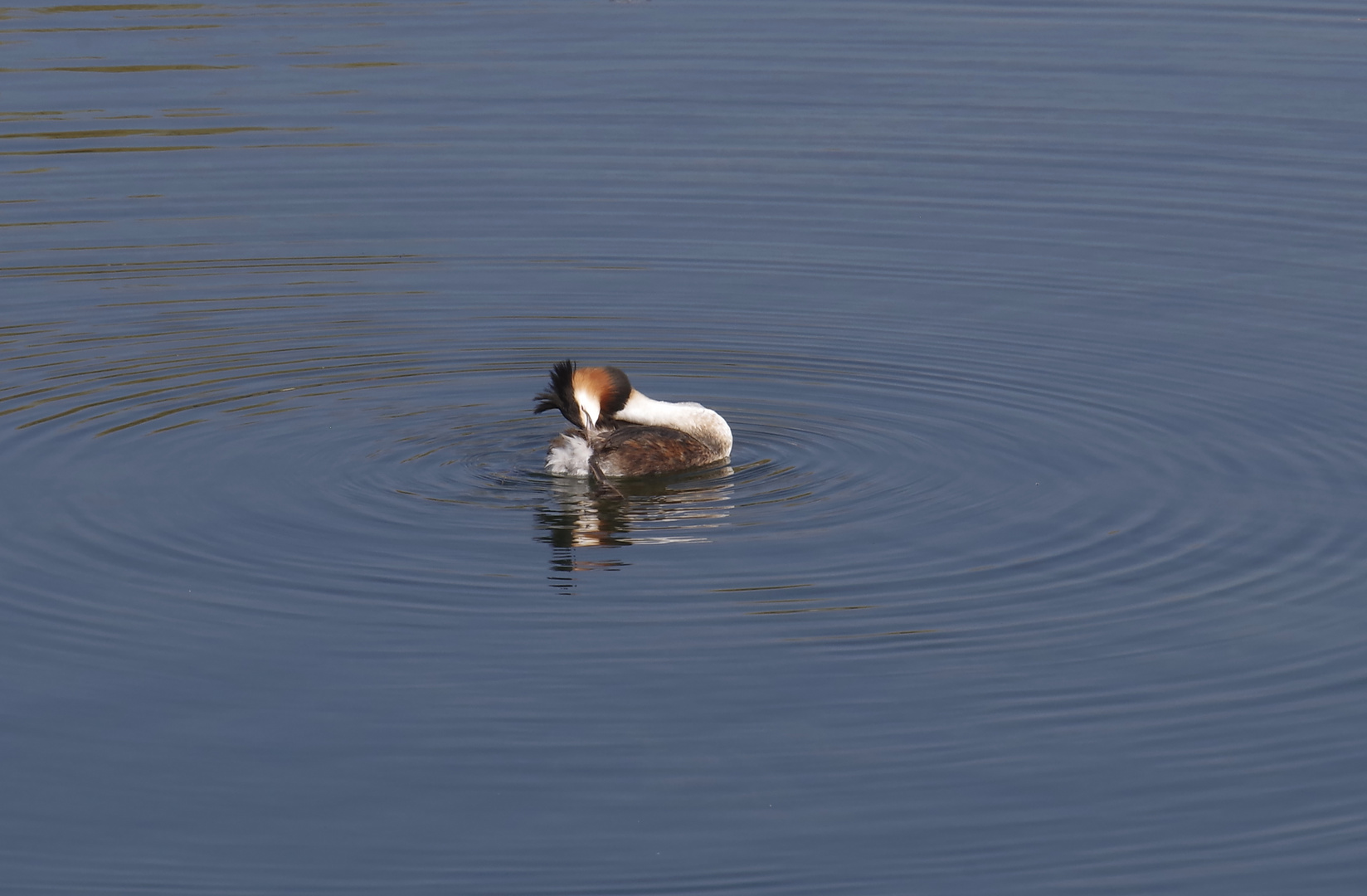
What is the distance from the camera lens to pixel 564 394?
1298cm

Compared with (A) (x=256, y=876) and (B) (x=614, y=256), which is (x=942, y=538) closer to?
(A) (x=256, y=876)

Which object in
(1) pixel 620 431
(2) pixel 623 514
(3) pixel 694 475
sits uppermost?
(1) pixel 620 431

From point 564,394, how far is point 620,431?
0.49 metres

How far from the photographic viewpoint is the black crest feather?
13.0 metres

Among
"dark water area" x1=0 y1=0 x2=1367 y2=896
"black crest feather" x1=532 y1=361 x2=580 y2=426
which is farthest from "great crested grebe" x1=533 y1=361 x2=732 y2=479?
"dark water area" x1=0 y1=0 x2=1367 y2=896

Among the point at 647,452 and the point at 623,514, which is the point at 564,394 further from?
the point at 623,514

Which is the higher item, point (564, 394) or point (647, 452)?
point (564, 394)

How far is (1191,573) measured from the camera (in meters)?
11.4

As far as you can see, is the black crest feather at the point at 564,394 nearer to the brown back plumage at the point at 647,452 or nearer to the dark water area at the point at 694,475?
→ the brown back plumage at the point at 647,452

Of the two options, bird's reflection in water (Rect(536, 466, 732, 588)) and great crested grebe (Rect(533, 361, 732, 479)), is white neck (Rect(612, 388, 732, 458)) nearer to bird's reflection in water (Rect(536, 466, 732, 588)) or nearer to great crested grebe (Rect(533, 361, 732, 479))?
great crested grebe (Rect(533, 361, 732, 479))

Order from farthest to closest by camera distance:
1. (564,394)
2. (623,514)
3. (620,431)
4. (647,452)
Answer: (620,431)
(647,452)
(564,394)
(623,514)

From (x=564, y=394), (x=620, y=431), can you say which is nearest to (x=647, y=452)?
(x=620, y=431)

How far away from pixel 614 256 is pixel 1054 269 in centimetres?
361

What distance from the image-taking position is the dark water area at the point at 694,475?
880cm
